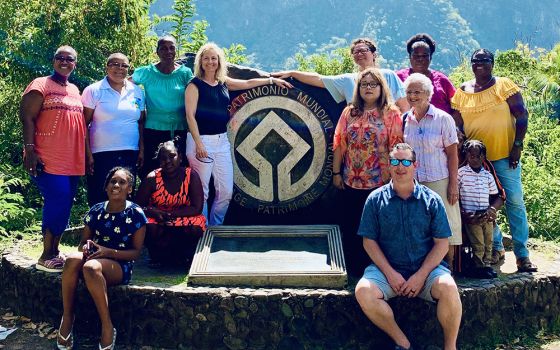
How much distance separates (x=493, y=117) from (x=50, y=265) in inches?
142

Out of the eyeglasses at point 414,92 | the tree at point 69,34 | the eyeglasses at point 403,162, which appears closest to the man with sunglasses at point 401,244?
the eyeglasses at point 403,162

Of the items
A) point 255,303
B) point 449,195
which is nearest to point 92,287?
point 255,303

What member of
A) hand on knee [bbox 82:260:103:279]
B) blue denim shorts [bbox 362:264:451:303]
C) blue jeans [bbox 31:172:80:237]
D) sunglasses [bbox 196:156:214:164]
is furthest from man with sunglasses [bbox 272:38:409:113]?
hand on knee [bbox 82:260:103:279]

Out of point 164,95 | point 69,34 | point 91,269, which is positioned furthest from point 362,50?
point 69,34

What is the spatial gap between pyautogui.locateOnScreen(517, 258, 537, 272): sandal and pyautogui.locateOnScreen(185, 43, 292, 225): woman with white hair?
249 cm

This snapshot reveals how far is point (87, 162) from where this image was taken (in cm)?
524

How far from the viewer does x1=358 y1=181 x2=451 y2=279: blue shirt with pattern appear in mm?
4230

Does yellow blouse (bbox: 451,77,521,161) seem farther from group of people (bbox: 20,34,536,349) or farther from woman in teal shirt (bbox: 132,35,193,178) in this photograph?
woman in teal shirt (bbox: 132,35,193,178)

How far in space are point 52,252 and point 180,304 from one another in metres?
1.33

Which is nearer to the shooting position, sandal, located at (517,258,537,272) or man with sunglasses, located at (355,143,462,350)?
man with sunglasses, located at (355,143,462,350)

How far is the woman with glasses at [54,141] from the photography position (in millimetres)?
4938

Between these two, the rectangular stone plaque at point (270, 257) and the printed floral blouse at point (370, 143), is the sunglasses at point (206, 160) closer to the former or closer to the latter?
the rectangular stone plaque at point (270, 257)

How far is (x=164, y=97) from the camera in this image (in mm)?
5598

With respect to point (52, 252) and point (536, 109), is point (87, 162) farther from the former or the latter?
point (536, 109)
